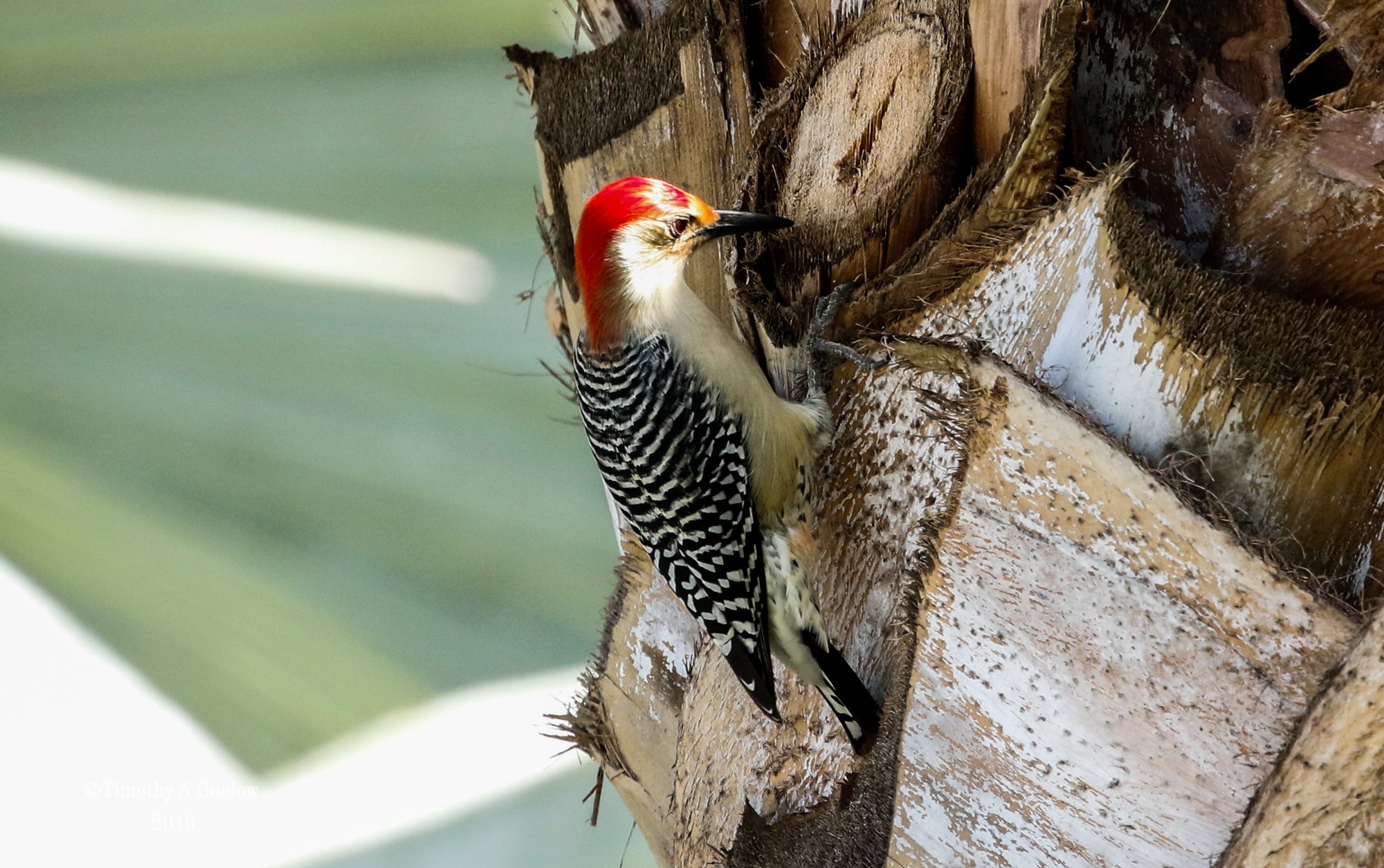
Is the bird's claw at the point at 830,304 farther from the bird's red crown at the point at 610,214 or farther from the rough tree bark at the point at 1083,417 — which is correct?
the bird's red crown at the point at 610,214

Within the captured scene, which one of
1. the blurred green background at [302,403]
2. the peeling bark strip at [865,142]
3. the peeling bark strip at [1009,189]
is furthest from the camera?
the blurred green background at [302,403]

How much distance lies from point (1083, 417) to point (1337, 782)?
17.0 inches

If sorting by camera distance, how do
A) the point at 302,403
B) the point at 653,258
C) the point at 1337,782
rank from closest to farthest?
the point at 1337,782 < the point at 653,258 < the point at 302,403

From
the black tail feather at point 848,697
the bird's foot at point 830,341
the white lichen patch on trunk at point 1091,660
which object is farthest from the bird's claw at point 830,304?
the black tail feather at point 848,697

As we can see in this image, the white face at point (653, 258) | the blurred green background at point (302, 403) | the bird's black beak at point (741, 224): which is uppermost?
the bird's black beak at point (741, 224)

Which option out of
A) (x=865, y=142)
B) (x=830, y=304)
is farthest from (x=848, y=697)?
(x=865, y=142)

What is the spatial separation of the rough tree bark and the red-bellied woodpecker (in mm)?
84

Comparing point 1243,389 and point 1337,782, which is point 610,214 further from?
point 1337,782

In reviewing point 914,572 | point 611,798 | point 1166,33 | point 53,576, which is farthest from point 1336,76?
point 53,576

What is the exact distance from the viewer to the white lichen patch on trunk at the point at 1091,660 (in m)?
1.03

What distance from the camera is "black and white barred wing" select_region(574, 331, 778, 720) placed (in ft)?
5.60

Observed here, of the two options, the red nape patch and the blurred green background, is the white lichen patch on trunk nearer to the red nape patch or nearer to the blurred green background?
the red nape patch

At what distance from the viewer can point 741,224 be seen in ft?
5.29

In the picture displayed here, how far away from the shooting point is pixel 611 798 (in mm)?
3453
